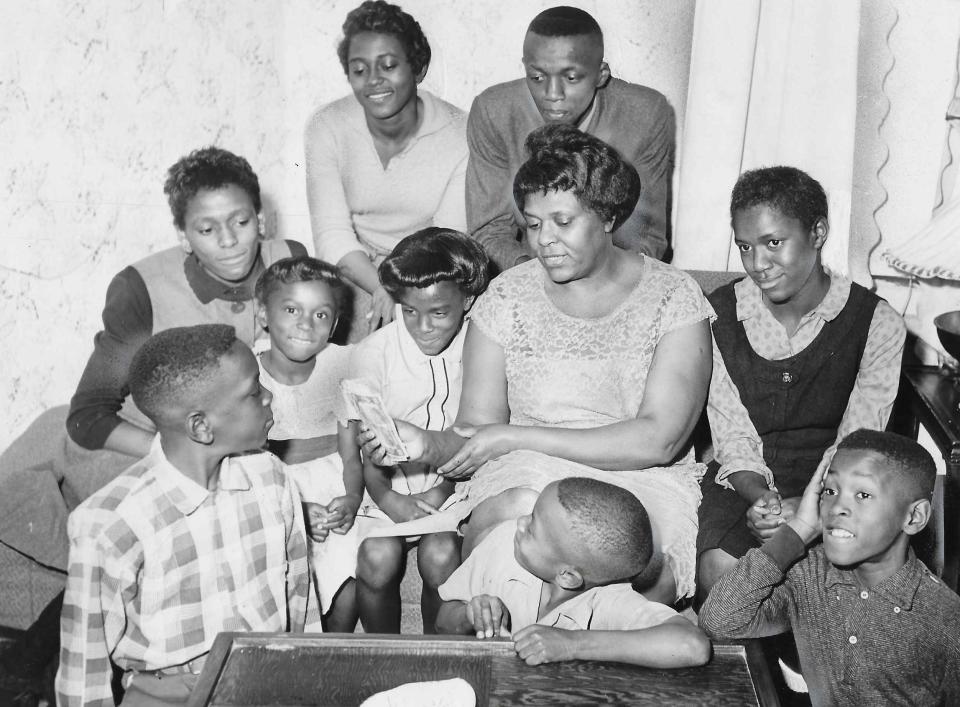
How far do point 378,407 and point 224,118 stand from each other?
72.4 inches

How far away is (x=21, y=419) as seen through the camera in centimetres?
386

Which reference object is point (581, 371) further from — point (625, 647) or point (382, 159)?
point (382, 159)

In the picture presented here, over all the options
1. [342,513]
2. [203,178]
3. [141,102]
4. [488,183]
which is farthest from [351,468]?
[141,102]

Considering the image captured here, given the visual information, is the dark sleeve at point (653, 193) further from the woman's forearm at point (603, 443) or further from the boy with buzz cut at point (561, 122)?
the woman's forearm at point (603, 443)

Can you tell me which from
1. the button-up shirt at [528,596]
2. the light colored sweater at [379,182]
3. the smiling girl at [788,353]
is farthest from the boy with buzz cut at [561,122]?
the button-up shirt at [528,596]

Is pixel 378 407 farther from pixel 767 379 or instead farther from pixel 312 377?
pixel 767 379

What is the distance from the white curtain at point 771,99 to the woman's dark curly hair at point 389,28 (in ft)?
3.13

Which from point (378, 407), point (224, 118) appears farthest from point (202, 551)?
point (224, 118)

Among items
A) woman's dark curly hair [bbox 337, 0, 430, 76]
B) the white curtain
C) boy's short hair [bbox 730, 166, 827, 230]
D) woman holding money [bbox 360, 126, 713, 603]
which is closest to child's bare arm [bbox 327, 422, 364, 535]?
woman holding money [bbox 360, 126, 713, 603]

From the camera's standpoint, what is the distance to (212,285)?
2998mm

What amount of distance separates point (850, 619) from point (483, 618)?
0.79 meters

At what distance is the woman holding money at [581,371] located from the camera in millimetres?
2496

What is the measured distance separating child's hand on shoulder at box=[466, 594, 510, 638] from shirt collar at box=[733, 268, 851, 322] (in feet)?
3.78

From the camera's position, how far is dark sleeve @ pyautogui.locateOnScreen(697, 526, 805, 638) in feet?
6.98
